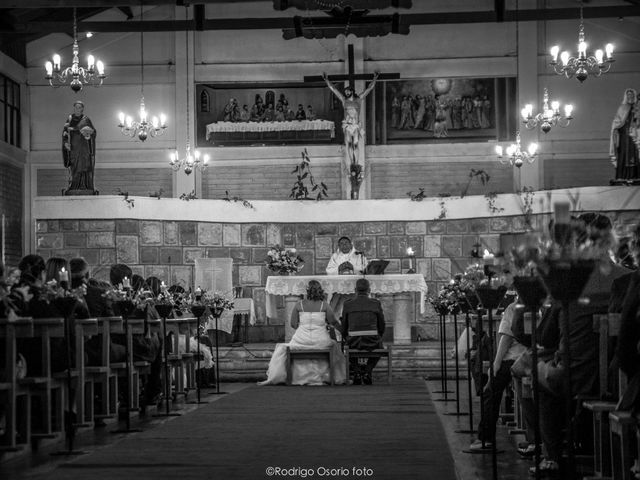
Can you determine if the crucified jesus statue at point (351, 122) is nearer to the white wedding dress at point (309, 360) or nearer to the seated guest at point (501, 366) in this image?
the white wedding dress at point (309, 360)

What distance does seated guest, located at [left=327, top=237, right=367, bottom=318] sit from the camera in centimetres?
1706

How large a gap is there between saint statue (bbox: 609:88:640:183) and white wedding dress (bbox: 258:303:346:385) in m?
6.63

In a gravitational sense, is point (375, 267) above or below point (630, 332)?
above

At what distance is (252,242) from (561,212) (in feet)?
50.2

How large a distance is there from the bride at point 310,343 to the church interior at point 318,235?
0.04 meters

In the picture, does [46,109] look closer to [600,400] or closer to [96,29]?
[96,29]

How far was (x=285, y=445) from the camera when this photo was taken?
25.1 feet

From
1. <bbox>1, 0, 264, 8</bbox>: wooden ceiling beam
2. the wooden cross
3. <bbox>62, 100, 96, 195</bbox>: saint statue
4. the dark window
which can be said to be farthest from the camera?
the dark window

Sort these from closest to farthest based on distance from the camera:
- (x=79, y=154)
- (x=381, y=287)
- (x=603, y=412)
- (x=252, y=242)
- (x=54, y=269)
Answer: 1. (x=603, y=412)
2. (x=54, y=269)
3. (x=381, y=287)
4. (x=79, y=154)
5. (x=252, y=242)

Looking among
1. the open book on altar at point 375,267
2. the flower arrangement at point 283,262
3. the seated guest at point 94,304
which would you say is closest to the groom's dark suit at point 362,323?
the open book on altar at point 375,267

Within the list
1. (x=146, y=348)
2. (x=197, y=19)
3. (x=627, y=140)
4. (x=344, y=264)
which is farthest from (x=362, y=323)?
(x=197, y=19)

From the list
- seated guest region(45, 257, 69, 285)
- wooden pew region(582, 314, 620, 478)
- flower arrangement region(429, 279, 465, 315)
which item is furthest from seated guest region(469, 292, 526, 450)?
flower arrangement region(429, 279, 465, 315)

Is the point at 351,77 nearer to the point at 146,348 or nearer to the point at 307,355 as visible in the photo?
the point at 307,355

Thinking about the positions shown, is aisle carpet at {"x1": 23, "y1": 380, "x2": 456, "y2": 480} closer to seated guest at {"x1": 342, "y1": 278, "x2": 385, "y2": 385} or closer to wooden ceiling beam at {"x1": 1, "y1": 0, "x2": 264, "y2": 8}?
seated guest at {"x1": 342, "y1": 278, "x2": 385, "y2": 385}
